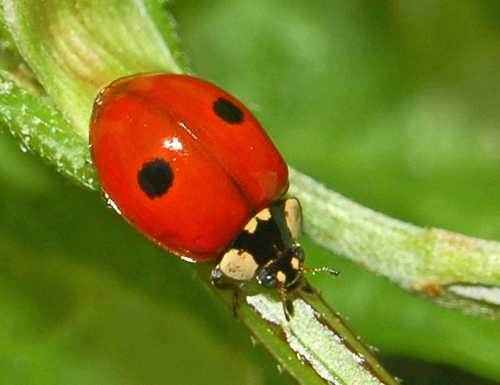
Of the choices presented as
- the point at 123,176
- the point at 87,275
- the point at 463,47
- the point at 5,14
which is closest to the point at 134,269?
the point at 87,275

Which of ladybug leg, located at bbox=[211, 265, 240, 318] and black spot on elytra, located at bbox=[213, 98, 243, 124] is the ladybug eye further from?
black spot on elytra, located at bbox=[213, 98, 243, 124]

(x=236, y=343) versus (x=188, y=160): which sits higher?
(x=188, y=160)

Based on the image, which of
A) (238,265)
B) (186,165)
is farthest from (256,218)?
(186,165)

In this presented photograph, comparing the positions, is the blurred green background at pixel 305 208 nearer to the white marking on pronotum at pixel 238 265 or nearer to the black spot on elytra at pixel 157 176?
the white marking on pronotum at pixel 238 265

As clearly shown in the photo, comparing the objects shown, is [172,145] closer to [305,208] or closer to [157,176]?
[157,176]

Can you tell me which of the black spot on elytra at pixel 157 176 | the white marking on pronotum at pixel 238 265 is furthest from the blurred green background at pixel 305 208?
the black spot on elytra at pixel 157 176

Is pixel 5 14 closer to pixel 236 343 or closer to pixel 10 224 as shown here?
pixel 10 224
